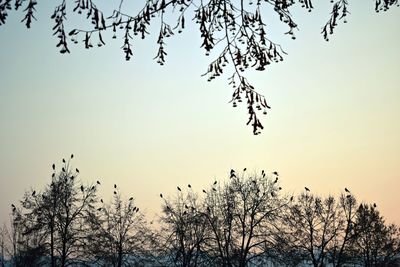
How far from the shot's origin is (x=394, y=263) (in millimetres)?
38219

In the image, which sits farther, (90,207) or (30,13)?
(90,207)

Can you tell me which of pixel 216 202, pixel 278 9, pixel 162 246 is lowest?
pixel 278 9

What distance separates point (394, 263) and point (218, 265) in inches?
750

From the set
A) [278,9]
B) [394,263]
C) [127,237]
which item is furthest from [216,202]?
[278,9]

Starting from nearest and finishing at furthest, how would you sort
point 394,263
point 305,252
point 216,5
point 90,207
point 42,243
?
point 216,5 < point 42,243 < point 90,207 < point 305,252 < point 394,263

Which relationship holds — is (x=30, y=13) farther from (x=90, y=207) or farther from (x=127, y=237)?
(x=127, y=237)

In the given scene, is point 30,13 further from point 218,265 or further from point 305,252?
point 305,252

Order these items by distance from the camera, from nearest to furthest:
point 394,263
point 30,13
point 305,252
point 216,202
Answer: point 30,13 → point 216,202 → point 305,252 → point 394,263

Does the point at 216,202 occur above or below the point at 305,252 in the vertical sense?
above

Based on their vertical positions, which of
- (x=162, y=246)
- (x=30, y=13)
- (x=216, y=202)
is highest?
(x=216, y=202)

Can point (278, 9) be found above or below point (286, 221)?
below

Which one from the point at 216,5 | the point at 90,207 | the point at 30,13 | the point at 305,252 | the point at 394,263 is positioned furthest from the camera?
the point at 394,263

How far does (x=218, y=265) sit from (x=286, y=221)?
5689 millimetres

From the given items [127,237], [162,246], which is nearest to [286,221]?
[162,246]
